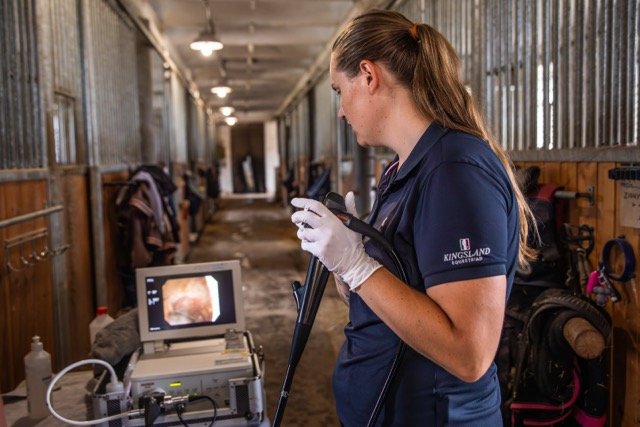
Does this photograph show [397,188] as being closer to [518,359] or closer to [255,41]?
[518,359]

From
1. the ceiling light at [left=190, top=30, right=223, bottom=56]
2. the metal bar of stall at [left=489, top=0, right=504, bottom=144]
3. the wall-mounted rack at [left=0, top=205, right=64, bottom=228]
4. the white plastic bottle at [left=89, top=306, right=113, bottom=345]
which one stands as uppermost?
the ceiling light at [left=190, top=30, right=223, bottom=56]

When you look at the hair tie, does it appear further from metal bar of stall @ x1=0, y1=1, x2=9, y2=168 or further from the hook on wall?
metal bar of stall @ x1=0, y1=1, x2=9, y2=168

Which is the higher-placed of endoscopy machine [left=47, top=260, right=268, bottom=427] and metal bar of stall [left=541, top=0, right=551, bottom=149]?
metal bar of stall [left=541, top=0, right=551, bottom=149]

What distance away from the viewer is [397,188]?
3.85ft

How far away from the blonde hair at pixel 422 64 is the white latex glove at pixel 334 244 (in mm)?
257

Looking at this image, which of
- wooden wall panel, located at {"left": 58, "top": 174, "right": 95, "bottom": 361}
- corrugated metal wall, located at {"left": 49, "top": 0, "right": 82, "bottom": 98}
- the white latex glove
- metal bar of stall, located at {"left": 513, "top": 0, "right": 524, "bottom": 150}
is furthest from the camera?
wooden wall panel, located at {"left": 58, "top": 174, "right": 95, "bottom": 361}

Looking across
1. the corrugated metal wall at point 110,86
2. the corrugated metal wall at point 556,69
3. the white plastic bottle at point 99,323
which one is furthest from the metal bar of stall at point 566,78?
the corrugated metal wall at point 110,86

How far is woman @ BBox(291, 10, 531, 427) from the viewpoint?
0.98 meters

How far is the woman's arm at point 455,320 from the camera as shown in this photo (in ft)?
3.18

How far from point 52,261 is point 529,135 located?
89.0 inches

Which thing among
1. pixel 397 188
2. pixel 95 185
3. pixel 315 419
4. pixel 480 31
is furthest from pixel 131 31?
pixel 397 188

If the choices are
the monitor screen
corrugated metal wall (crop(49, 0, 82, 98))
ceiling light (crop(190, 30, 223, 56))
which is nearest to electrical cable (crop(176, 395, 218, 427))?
the monitor screen

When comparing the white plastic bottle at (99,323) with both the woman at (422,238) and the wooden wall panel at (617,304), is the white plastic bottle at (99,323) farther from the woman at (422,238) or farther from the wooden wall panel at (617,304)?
the wooden wall panel at (617,304)

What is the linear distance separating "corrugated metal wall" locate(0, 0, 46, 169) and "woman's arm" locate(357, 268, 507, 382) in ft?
6.70
